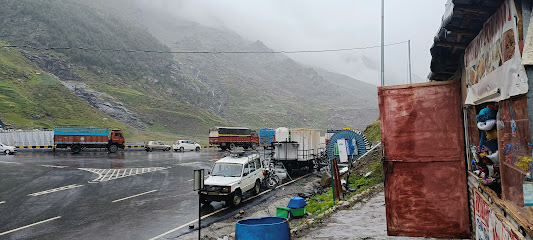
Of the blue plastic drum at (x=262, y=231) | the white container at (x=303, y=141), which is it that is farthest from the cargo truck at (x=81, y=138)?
the blue plastic drum at (x=262, y=231)

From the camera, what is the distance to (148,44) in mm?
117625

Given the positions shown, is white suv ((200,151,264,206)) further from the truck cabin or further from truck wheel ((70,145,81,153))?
truck wheel ((70,145,81,153))

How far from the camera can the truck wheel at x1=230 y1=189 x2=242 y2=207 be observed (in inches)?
536

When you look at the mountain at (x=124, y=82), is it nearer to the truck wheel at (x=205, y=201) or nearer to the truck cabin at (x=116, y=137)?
the truck cabin at (x=116, y=137)

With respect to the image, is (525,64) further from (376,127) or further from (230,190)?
(376,127)

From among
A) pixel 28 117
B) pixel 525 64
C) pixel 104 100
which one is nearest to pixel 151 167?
pixel 525 64

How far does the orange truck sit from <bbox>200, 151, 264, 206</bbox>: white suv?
29344 mm

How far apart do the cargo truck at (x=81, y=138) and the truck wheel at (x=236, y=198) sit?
2710cm

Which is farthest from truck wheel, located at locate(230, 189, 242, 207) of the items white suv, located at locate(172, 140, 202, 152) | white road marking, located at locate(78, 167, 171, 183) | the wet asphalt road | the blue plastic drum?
white suv, located at locate(172, 140, 202, 152)

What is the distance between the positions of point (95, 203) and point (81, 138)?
81.9 feet

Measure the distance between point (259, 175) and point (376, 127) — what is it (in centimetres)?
1888

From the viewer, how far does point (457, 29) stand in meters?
4.53

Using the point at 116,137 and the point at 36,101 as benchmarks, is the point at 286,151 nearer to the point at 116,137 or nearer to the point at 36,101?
the point at 116,137

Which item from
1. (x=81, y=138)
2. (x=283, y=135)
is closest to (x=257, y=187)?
(x=283, y=135)
